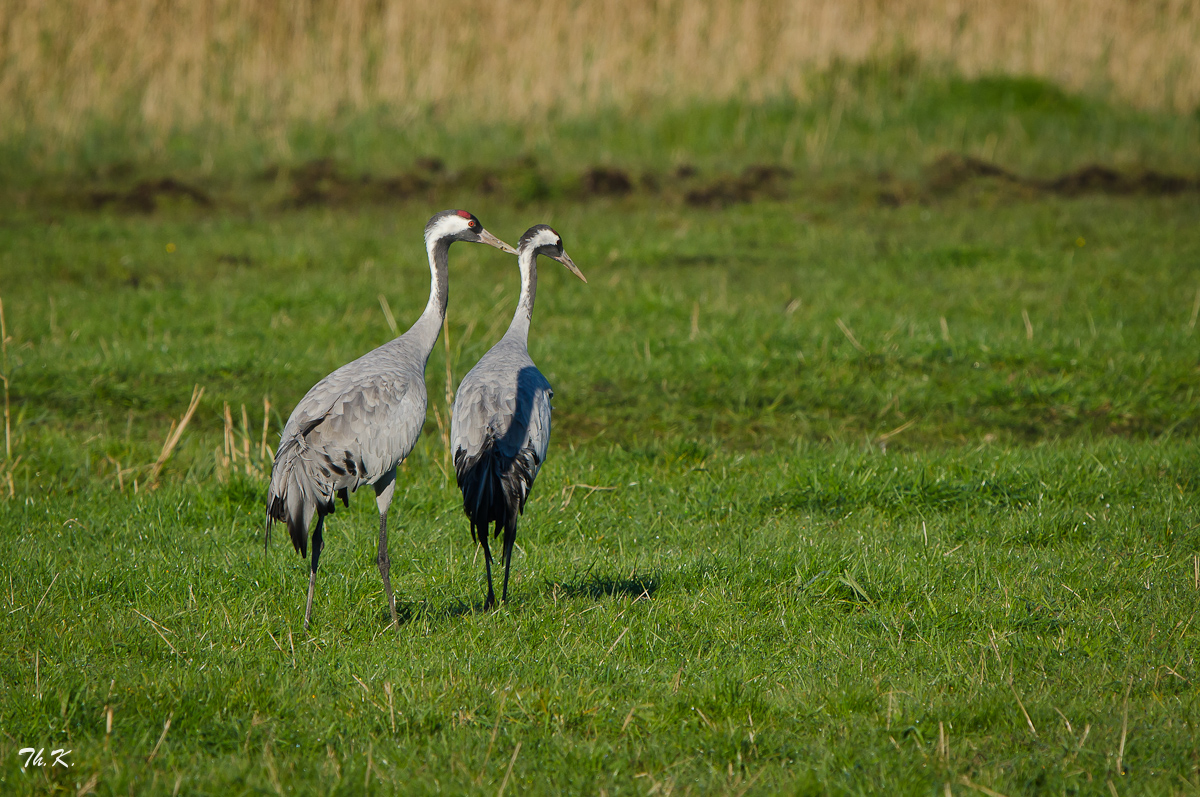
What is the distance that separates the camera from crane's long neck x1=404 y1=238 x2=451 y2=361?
564 centimetres

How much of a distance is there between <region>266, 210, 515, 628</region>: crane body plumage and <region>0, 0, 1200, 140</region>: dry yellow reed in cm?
1030

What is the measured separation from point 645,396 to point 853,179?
6.47 meters

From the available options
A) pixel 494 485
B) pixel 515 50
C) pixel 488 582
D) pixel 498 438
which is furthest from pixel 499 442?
pixel 515 50

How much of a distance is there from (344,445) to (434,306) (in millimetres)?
1159

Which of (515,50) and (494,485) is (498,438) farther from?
(515,50)

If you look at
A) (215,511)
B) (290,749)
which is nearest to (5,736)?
(290,749)

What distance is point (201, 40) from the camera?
1525 cm

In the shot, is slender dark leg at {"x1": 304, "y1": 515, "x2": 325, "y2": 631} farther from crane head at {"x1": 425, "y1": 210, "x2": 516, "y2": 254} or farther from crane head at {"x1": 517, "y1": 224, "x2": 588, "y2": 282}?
crane head at {"x1": 517, "y1": 224, "x2": 588, "y2": 282}

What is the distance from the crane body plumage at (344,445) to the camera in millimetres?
4680

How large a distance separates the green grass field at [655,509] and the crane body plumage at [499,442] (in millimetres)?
384

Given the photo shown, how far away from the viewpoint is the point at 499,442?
4.94m

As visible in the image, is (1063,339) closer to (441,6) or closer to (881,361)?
(881,361)

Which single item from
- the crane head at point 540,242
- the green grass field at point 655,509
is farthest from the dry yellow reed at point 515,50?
the crane head at point 540,242

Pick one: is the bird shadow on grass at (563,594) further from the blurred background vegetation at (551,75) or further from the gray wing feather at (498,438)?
the blurred background vegetation at (551,75)
